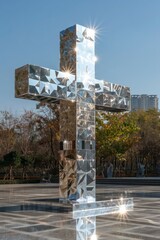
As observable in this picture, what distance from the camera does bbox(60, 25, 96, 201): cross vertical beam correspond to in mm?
10719

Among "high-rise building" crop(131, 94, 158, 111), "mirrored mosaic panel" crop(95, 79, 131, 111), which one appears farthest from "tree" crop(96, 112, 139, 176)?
"high-rise building" crop(131, 94, 158, 111)

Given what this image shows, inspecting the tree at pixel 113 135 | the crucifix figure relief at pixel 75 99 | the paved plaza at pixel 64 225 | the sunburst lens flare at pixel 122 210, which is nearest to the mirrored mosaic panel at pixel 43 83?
the crucifix figure relief at pixel 75 99

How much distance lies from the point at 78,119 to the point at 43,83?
1.58 metres

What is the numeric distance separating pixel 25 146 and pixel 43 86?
2843cm

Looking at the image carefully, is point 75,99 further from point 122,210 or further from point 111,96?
point 122,210

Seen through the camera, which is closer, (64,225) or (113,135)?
(64,225)

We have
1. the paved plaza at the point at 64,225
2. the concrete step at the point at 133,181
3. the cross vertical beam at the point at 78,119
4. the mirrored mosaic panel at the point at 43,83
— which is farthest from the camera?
the concrete step at the point at 133,181

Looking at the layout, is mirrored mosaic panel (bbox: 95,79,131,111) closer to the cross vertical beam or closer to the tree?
the cross vertical beam

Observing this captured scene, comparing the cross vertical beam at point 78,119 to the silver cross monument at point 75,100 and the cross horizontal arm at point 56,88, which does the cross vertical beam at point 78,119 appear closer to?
the silver cross monument at point 75,100

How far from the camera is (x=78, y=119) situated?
35.8 feet

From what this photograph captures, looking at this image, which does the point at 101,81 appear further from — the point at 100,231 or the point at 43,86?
the point at 100,231

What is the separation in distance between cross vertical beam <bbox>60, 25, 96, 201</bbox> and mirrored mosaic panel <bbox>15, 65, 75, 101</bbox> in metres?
0.37

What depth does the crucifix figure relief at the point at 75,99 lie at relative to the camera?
34.3 feet

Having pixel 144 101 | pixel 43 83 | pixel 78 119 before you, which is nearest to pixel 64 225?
pixel 78 119
